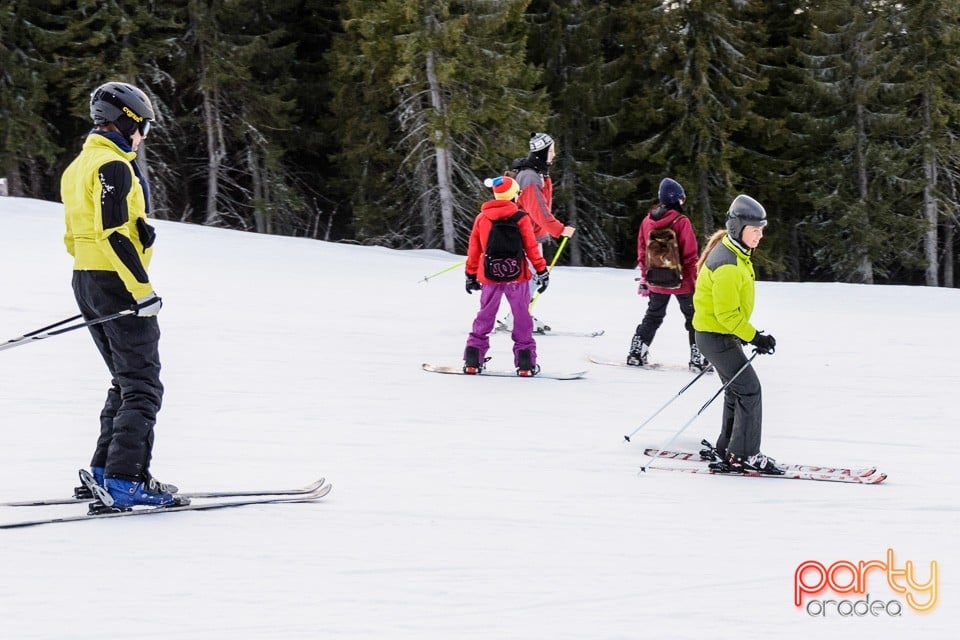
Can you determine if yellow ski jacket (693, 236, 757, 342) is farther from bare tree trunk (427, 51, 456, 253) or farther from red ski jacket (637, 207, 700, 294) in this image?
bare tree trunk (427, 51, 456, 253)

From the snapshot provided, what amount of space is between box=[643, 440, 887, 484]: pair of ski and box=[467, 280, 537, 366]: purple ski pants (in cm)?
245

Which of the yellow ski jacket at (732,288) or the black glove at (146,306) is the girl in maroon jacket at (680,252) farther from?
the black glove at (146,306)

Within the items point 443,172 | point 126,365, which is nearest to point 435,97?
point 443,172

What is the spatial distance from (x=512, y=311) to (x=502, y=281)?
0.25m

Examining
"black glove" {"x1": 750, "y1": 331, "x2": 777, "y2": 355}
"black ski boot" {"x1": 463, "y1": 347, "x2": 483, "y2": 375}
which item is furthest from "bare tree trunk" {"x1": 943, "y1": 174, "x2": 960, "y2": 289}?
"black glove" {"x1": 750, "y1": 331, "x2": 777, "y2": 355}

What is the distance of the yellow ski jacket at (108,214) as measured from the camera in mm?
4402

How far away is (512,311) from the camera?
8211 mm

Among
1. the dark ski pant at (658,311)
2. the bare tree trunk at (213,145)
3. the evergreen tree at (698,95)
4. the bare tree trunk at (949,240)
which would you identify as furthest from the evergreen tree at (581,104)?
the dark ski pant at (658,311)

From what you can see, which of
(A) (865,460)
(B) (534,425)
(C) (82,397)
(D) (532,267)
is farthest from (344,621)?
(D) (532,267)

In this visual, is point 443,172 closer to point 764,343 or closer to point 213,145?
point 213,145

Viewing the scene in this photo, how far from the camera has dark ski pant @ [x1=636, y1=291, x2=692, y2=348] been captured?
869 cm

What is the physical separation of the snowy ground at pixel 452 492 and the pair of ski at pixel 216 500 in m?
0.06

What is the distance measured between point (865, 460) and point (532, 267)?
12.1 feet

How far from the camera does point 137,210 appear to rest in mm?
4539
